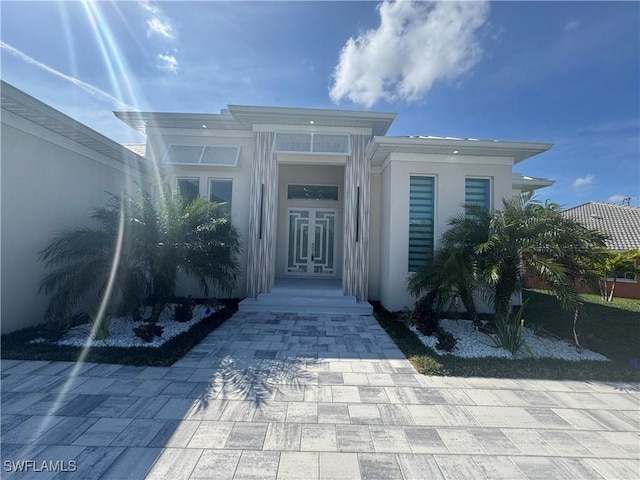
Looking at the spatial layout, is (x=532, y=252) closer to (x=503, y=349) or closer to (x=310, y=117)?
(x=503, y=349)

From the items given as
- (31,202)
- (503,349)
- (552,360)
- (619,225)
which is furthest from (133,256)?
(619,225)

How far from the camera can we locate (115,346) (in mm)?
5195

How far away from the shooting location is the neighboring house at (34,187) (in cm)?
531

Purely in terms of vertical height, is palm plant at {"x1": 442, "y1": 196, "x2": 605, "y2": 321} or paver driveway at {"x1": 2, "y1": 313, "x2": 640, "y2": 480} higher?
palm plant at {"x1": 442, "y1": 196, "x2": 605, "y2": 321}

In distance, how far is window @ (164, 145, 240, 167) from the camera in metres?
9.36

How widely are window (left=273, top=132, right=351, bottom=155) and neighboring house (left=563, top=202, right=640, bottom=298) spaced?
41.6 ft

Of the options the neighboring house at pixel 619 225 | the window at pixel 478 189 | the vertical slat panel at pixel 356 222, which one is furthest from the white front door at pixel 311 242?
the neighboring house at pixel 619 225

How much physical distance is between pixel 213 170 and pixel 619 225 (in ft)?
82.7

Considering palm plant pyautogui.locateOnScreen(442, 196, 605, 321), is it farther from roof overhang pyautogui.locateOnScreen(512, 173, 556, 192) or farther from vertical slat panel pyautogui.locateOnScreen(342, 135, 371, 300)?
roof overhang pyautogui.locateOnScreen(512, 173, 556, 192)

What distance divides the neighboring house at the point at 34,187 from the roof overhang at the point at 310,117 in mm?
3785

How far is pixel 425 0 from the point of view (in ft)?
23.8

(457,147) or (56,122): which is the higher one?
(457,147)

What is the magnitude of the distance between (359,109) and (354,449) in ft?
27.9

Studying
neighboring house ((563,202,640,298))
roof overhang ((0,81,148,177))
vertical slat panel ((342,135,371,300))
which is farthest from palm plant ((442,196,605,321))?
neighboring house ((563,202,640,298))
